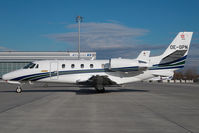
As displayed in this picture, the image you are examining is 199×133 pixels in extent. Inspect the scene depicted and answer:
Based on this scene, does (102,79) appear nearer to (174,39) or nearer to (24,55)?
(174,39)

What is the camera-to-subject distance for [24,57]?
7219 cm

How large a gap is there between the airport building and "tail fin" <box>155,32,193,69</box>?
4415cm

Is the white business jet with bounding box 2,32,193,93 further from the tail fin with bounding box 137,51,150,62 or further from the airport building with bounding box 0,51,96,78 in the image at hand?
the airport building with bounding box 0,51,96,78

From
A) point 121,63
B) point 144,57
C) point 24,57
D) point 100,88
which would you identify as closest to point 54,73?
point 100,88

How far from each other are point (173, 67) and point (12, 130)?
16.1m

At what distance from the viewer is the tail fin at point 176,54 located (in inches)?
755

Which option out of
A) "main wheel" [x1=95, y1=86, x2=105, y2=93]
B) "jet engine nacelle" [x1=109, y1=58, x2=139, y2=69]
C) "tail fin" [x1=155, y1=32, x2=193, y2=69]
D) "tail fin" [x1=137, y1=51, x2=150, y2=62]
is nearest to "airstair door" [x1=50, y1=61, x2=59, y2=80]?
"main wheel" [x1=95, y1=86, x2=105, y2=93]

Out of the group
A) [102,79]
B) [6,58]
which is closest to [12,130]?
[102,79]

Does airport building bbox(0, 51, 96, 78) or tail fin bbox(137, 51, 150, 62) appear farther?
airport building bbox(0, 51, 96, 78)

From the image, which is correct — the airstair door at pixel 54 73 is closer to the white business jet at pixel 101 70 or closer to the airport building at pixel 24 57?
the white business jet at pixel 101 70

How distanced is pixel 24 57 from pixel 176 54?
62.0 metres

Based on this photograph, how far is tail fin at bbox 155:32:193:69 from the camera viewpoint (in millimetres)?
19188

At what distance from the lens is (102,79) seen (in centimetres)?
1753

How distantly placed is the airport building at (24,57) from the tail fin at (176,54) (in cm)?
4415
